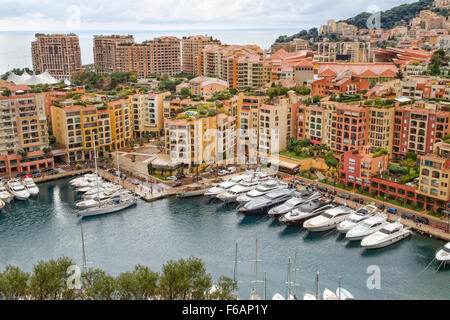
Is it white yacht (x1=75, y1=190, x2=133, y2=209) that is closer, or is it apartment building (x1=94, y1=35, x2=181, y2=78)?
white yacht (x1=75, y1=190, x2=133, y2=209)

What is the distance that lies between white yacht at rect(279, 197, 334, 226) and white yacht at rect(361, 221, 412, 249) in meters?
3.48

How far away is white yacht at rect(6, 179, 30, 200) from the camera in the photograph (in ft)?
91.4

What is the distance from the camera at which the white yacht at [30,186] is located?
2860 cm

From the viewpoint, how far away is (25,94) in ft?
106

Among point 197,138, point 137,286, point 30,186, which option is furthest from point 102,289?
point 197,138

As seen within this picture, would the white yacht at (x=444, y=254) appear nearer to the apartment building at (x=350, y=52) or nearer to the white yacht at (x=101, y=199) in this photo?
the white yacht at (x=101, y=199)

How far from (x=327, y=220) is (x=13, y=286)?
48.9 ft

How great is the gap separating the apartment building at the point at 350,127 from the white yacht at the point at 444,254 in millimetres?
10987

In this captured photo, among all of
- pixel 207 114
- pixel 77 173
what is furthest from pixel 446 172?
pixel 77 173

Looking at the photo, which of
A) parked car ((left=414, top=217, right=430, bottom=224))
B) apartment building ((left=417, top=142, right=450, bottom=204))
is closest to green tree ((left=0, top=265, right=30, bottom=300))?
parked car ((left=414, top=217, right=430, bottom=224))

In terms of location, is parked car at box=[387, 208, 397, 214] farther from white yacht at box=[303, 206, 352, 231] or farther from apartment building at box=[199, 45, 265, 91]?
apartment building at box=[199, 45, 265, 91]

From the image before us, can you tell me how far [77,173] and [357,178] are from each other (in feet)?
61.6

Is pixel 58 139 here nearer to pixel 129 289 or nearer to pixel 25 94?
pixel 25 94

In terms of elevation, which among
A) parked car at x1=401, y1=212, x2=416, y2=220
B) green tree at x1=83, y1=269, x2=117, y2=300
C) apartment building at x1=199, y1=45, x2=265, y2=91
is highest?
apartment building at x1=199, y1=45, x2=265, y2=91
